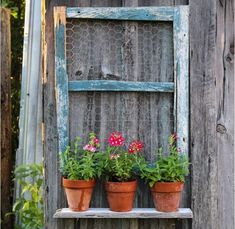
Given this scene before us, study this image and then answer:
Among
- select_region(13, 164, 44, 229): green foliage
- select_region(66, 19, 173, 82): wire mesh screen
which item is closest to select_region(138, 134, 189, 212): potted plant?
select_region(66, 19, 173, 82): wire mesh screen

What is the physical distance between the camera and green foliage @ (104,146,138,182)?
239 centimetres

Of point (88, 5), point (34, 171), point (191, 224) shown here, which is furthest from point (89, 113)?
point (34, 171)

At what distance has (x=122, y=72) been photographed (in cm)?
254

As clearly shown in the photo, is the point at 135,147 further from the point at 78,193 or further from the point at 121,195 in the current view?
the point at 78,193

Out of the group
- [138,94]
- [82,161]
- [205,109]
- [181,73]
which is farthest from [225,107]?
[82,161]

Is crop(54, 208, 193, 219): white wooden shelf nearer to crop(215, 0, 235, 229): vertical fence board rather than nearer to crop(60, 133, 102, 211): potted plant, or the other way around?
crop(60, 133, 102, 211): potted plant

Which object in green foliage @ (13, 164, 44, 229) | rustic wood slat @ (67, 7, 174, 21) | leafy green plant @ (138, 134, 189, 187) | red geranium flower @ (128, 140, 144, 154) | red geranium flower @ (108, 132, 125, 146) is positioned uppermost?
rustic wood slat @ (67, 7, 174, 21)

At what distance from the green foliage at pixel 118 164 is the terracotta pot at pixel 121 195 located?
43 mm

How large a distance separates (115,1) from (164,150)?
0.88 meters

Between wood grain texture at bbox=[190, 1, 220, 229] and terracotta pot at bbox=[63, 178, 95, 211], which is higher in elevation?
wood grain texture at bbox=[190, 1, 220, 229]

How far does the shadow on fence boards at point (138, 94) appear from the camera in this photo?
2525 millimetres

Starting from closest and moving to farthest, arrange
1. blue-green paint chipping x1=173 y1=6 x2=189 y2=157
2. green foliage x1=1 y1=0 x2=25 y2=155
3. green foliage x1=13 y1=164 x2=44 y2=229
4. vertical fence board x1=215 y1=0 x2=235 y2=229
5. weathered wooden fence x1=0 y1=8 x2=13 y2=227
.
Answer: blue-green paint chipping x1=173 y1=6 x2=189 y2=157 → vertical fence board x1=215 y1=0 x2=235 y2=229 → green foliage x1=13 y1=164 x2=44 y2=229 → weathered wooden fence x1=0 y1=8 x2=13 y2=227 → green foliage x1=1 y1=0 x2=25 y2=155

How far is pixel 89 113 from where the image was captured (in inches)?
101

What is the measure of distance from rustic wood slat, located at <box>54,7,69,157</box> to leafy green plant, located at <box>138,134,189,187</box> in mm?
448
